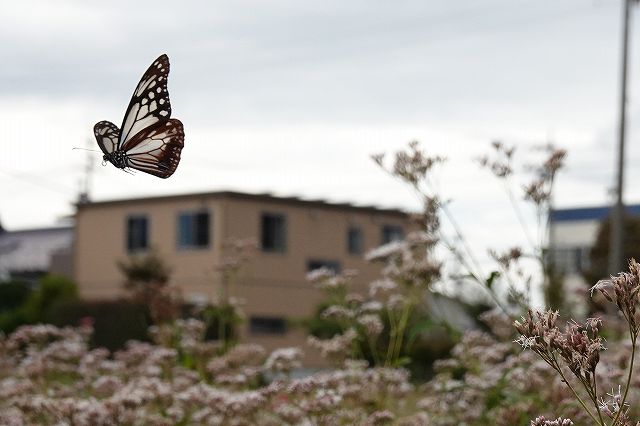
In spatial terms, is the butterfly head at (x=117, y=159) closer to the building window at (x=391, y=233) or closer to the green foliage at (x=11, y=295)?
the green foliage at (x=11, y=295)

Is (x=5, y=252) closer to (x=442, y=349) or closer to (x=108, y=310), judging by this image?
(x=108, y=310)

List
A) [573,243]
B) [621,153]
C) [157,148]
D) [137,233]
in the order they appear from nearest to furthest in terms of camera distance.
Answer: [157,148], [621,153], [137,233], [573,243]

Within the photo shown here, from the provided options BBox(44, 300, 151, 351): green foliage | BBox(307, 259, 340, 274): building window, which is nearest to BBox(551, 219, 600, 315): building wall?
BBox(307, 259, 340, 274): building window

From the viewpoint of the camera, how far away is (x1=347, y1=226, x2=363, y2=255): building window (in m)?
54.0

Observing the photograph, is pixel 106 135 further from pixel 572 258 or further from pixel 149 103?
pixel 572 258

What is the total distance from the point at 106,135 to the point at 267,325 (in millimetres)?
45626

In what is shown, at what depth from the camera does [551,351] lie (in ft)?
12.3

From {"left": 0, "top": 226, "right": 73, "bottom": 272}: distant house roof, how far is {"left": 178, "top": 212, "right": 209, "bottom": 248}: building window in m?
12.4

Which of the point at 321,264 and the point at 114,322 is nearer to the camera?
the point at 114,322

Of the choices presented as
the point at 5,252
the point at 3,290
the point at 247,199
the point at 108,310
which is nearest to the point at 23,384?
the point at 108,310

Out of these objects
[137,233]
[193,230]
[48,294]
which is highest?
[193,230]

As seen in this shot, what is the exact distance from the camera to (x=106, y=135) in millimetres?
4762

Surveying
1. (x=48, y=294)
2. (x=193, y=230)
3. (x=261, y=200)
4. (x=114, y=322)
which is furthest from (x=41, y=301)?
(x=114, y=322)

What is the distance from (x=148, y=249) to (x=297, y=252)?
5992 mm
